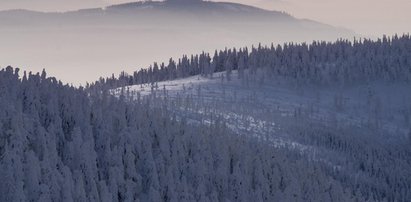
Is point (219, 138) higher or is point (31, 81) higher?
point (31, 81)

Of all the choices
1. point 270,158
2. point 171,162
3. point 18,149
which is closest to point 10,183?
point 18,149

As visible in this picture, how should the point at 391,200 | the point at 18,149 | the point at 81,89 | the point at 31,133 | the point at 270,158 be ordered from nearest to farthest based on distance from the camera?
the point at 18,149 → the point at 31,133 → the point at 81,89 → the point at 270,158 → the point at 391,200

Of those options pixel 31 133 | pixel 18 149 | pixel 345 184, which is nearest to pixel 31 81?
pixel 31 133

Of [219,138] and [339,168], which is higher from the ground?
[219,138]

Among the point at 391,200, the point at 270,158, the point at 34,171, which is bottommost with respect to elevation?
the point at 391,200

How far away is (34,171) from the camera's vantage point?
86875 mm

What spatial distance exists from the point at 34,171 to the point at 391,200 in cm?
10902

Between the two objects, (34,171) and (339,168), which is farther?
(339,168)

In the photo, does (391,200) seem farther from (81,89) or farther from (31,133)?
(31,133)

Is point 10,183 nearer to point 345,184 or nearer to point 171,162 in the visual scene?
point 171,162

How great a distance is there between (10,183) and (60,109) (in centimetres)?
3698

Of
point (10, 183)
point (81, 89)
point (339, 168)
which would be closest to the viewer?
point (10, 183)

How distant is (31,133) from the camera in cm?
10262

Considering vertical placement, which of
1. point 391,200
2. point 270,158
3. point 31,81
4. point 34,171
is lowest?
point 391,200
